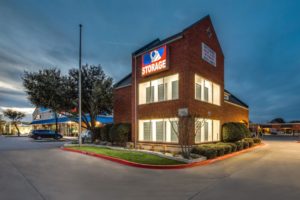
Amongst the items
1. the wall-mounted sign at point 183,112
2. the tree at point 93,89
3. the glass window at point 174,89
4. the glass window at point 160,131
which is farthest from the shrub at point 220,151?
the tree at point 93,89

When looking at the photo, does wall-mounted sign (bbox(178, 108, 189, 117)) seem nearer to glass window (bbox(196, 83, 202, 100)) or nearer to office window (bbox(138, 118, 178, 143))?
office window (bbox(138, 118, 178, 143))

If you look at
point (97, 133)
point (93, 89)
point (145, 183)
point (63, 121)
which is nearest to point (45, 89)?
point (93, 89)

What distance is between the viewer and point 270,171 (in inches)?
420

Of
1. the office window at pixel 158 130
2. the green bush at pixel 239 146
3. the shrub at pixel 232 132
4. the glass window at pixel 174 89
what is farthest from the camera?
the shrub at pixel 232 132

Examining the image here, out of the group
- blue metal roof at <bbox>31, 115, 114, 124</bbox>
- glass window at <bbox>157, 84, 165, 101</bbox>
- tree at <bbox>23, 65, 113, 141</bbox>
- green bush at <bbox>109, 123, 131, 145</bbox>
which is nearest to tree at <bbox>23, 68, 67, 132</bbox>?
tree at <bbox>23, 65, 113, 141</bbox>

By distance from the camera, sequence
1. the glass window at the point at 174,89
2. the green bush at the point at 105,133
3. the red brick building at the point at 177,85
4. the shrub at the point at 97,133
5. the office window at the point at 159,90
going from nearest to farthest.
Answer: the red brick building at the point at 177,85 < the glass window at the point at 174,89 < the office window at the point at 159,90 < the green bush at the point at 105,133 < the shrub at the point at 97,133

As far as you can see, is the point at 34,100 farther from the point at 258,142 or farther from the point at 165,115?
the point at 258,142

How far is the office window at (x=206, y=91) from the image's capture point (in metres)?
18.2

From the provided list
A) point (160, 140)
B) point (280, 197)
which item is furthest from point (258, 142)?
point (280, 197)

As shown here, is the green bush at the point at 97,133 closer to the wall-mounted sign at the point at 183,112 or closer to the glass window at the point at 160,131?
the glass window at the point at 160,131

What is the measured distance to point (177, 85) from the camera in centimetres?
1750

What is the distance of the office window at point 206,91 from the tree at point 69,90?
10424 mm

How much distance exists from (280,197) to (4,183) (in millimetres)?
9575

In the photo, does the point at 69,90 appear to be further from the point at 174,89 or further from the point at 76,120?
the point at 174,89
